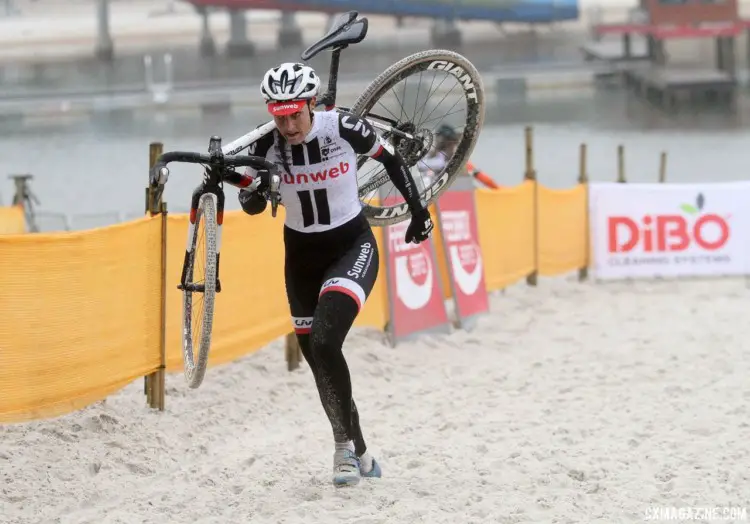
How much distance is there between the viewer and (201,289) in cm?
597

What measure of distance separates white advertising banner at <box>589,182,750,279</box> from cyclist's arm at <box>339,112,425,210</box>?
352 inches

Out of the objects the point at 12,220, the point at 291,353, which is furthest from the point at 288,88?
the point at 12,220

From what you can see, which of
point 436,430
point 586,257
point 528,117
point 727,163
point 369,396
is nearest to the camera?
point 436,430

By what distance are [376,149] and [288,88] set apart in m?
0.64

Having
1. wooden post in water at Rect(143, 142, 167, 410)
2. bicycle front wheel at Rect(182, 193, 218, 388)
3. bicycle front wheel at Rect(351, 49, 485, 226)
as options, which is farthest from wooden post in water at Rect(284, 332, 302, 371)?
bicycle front wheel at Rect(182, 193, 218, 388)

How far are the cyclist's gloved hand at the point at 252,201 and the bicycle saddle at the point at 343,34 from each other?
2.78 ft

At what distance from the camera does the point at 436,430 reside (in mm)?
7914

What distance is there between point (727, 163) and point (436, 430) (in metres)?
38.2

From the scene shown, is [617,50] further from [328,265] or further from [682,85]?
[328,265]

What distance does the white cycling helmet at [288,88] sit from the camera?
19.0 feet

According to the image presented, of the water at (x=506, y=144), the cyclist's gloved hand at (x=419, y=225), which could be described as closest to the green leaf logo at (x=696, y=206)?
the cyclist's gloved hand at (x=419, y=225)

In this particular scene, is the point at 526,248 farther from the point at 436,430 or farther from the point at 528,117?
the point at 528,117

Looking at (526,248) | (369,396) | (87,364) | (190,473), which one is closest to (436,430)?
(369,396)

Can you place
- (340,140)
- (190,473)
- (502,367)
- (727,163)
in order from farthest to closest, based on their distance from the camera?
(727,163)
(502,367)
(190,473)
(340,140)
